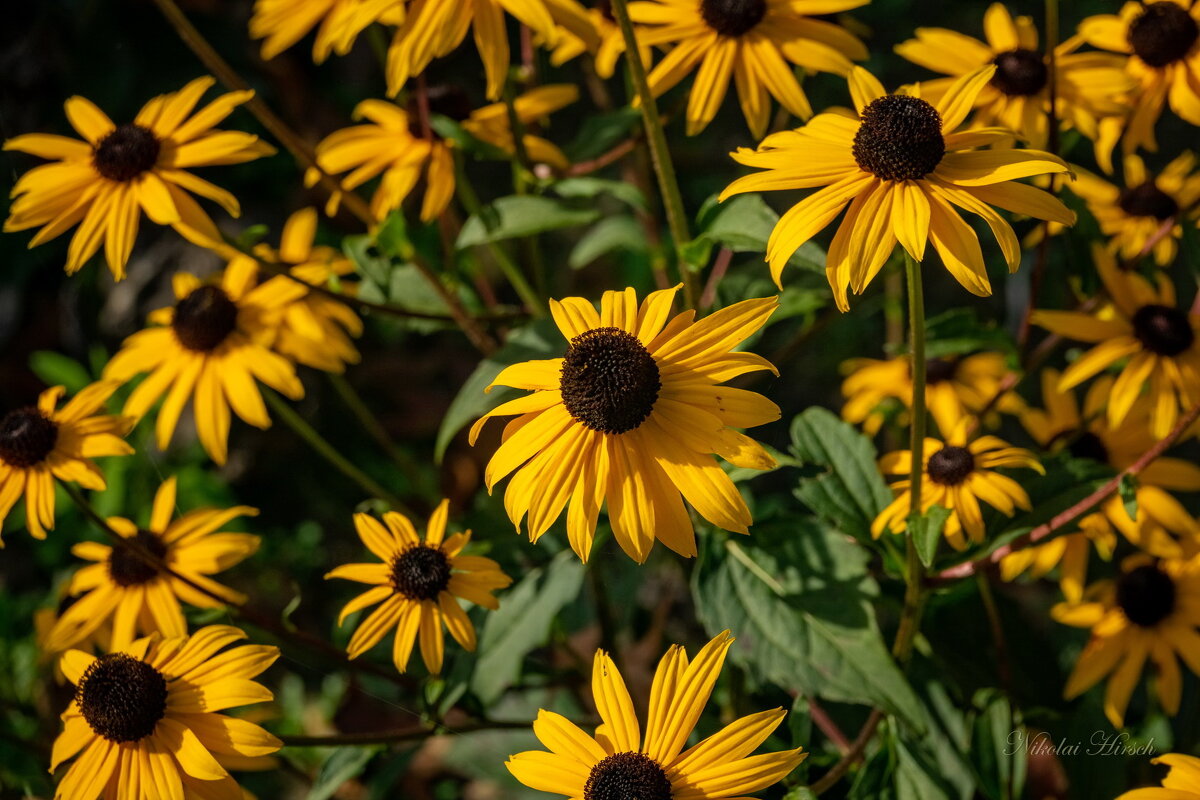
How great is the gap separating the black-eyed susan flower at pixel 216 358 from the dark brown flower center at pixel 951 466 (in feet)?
3.47

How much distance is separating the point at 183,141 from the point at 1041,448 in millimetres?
1621

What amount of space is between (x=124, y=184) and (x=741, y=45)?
101 centimetres

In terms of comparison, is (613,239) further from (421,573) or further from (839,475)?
(421,573)

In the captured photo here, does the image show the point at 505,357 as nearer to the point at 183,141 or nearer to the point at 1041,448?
the point at 183,141

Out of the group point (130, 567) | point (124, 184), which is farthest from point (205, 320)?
point (130, 567)

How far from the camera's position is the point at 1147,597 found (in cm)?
163

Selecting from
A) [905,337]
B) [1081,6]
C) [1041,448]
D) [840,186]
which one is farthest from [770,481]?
[840,186]

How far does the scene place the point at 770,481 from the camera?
9.50ft

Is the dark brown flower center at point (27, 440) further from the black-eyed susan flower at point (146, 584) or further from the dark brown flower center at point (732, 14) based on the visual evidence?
the dark brown flower center at point (732, 14)

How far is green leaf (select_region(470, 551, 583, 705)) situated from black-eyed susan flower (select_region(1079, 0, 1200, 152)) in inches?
46.7

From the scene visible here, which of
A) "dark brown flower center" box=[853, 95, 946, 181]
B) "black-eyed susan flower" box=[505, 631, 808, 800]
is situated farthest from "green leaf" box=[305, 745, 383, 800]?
"dark brown flower center" box=[853, 95, 946, 181]

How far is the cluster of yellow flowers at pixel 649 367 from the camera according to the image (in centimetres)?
119

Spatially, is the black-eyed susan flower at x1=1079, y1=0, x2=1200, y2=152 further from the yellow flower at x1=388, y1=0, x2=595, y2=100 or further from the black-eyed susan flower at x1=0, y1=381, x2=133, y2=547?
the black-eyed susan flower at x1=0, y1=381, x2=133, y2=547

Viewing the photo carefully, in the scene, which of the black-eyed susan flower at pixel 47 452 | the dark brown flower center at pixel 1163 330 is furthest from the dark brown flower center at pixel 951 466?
the black-eyed susan flower at pixel 47 452
